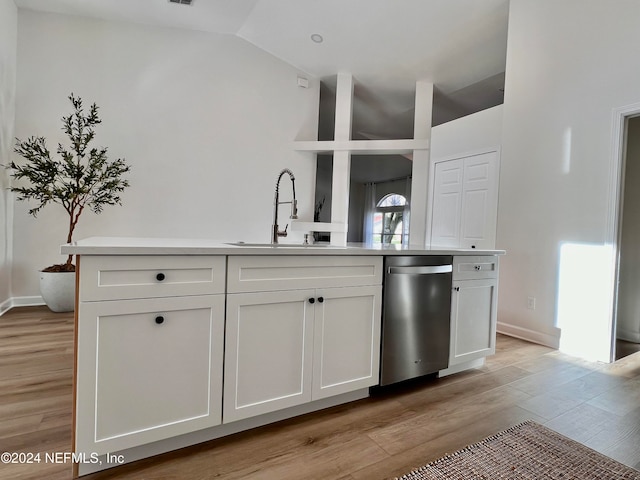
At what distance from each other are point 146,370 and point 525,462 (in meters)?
1.62

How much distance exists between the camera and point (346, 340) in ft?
5.78

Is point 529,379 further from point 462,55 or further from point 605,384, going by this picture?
point 462,55

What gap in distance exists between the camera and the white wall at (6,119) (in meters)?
3.38

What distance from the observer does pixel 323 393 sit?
5.57 feet

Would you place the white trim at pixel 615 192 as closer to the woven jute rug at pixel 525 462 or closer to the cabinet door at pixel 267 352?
the woven jute rug at pixel 525 462

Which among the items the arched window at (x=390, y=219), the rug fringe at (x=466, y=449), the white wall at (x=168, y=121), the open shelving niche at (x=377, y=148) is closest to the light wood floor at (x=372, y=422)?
the rug fringe at (x=466, y=449)

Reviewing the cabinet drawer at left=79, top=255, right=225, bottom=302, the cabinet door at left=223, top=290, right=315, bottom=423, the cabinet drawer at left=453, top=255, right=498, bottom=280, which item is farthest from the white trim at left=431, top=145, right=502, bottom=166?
the cabinet drawer at left=79, top=255, right=225, bottom=302

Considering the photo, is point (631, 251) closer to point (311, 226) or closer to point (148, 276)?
point (311, 226)

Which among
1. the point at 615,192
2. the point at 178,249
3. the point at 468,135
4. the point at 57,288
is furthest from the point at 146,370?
the point at 468,135

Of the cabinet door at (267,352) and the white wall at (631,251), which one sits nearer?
the cabinet door at (267,352)

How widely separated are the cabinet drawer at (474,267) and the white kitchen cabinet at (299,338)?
667mm

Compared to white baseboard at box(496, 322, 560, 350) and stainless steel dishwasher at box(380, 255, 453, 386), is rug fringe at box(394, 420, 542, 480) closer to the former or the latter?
stainless steel dishwasher at box(380, 255, 453, 386)

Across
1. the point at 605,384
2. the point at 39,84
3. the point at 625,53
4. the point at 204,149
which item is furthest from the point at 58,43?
the point at 605,384

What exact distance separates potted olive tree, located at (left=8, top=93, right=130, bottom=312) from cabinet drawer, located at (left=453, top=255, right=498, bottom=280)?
12.0 feet
